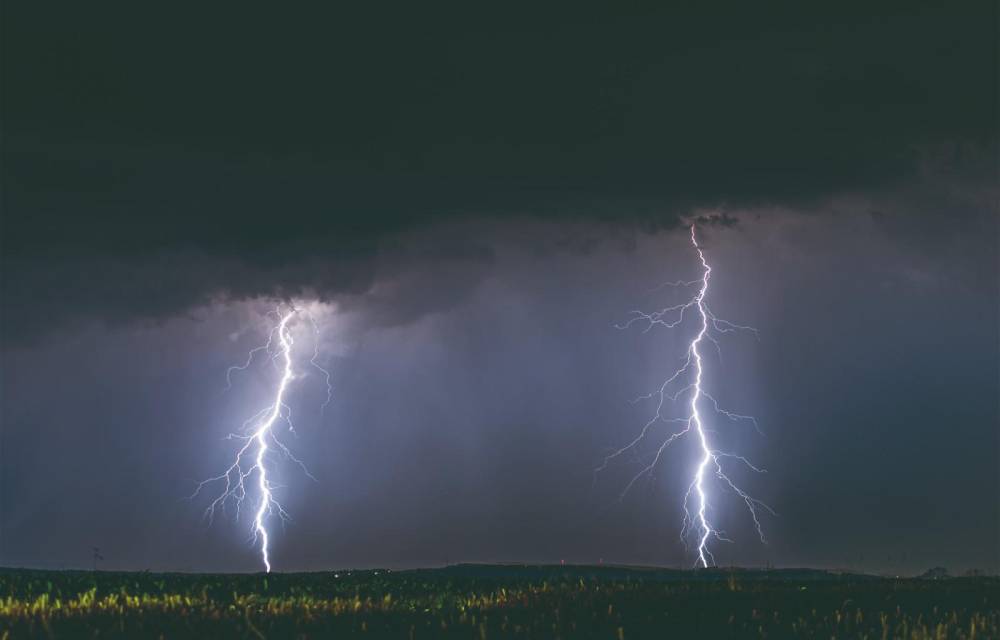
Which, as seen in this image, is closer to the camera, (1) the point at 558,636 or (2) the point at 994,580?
(1) the point at 558,636

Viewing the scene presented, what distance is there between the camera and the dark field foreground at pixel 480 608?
40.0ft

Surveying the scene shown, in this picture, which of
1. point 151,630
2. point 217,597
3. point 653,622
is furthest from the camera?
point 217,597

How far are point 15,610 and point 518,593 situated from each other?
6510 mm

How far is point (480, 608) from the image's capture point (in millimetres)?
14391

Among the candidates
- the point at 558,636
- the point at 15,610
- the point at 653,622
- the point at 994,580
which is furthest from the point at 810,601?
the point at 15,610

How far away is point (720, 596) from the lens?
55.1 ft

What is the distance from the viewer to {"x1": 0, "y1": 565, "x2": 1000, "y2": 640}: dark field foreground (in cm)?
1220

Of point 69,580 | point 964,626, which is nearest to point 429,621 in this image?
point 964,626

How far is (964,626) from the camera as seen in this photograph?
14.9 m

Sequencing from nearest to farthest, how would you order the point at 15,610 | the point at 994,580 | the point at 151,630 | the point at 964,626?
the point at 151,630 < the point at 15,610 < the point at 964,626 < the point at 994,580

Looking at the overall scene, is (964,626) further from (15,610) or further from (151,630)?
(15,610)

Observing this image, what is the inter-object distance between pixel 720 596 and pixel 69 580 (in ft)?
32.9

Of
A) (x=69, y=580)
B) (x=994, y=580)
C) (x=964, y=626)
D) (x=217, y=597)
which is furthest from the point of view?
(x=994, y=580)

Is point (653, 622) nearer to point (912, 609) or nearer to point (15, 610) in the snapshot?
point (912, 609)
